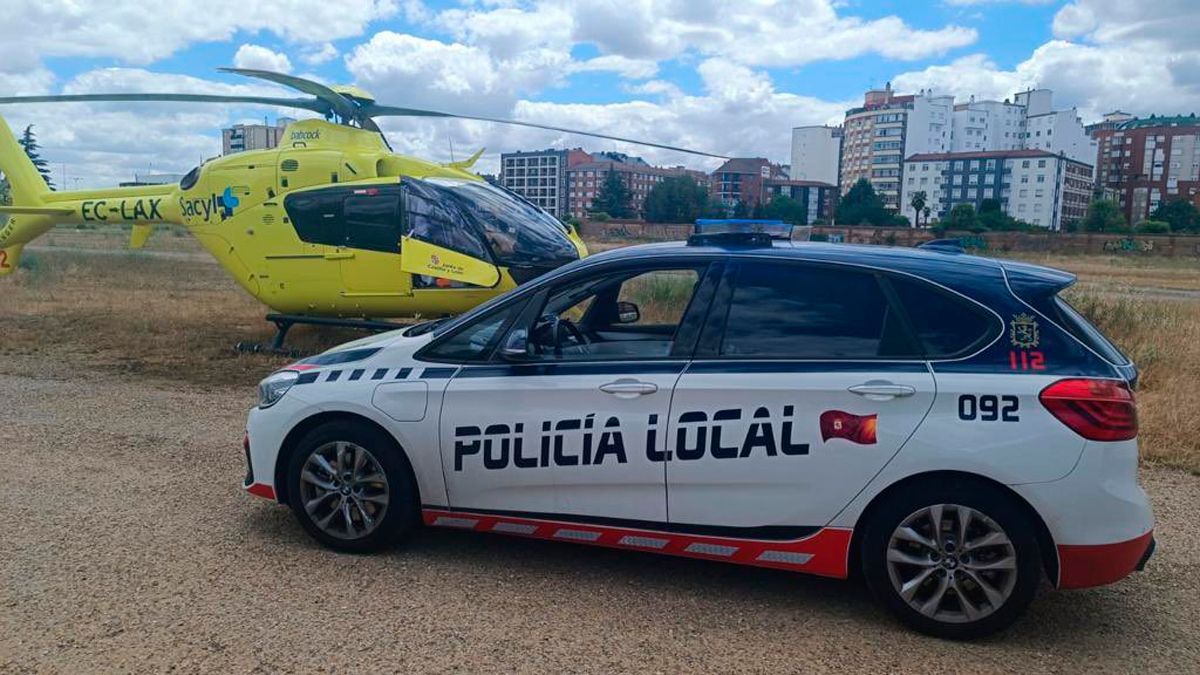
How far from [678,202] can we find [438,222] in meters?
14.0

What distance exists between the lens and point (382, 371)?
475 cm

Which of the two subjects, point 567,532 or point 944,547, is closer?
point 944,547

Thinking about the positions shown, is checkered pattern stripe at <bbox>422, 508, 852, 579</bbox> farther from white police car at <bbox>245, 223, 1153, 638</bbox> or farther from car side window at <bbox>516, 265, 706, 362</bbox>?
car side window at <bbox>516, 265, 706, 362</bbox>

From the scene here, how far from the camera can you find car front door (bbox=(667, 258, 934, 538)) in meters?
3.97

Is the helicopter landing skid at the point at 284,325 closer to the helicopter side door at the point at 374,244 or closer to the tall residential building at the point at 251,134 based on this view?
the helicopter side door at the point at 374,244

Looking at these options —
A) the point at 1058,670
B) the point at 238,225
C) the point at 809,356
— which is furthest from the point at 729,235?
the point at 238,225

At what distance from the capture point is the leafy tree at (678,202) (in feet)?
72.4

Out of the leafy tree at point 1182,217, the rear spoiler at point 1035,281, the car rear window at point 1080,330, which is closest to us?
the car rear window at point 1080,330

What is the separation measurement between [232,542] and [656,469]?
250 cm

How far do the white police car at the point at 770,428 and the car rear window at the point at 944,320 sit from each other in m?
0.01

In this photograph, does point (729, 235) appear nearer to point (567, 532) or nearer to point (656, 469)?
point (656, 469)

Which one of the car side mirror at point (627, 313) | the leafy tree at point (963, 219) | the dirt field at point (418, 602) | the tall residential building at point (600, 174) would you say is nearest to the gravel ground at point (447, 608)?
the dirt field at point (418, 602)

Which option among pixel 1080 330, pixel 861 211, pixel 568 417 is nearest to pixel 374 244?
pixel 568 417

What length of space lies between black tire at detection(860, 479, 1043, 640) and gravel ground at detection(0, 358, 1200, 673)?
0.41 ft
